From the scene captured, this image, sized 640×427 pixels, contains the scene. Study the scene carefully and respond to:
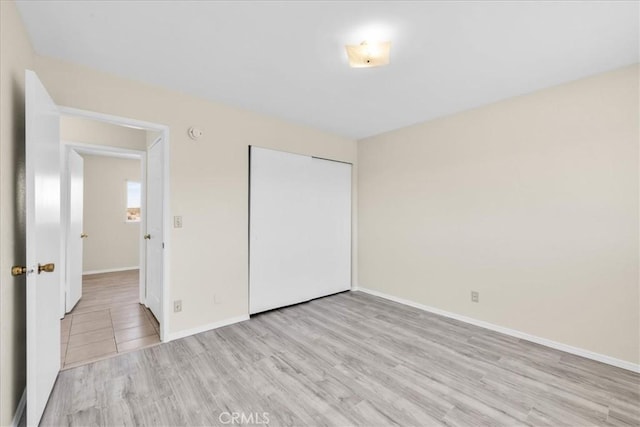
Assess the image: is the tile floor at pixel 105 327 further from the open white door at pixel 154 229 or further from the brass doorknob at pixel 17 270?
the brass doorknob at pixel 17 270

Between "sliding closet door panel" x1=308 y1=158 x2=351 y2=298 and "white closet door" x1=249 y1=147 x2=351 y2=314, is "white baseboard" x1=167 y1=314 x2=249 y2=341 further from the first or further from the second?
"sliding closet door panel" x1=308 y1=158 x2=351 y2=298

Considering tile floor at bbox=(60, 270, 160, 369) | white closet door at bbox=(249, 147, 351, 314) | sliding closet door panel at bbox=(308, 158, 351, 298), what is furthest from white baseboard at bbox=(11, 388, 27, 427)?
sliding closet door panel at bbox=(308, 158, 351, 298)

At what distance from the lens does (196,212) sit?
114 inches

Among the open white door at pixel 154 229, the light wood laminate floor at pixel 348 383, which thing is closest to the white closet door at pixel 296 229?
the light wood laminate floor at pixel 348 383

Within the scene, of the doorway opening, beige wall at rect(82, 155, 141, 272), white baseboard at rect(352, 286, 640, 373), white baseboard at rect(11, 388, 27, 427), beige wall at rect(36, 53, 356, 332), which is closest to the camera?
white baseboard at rect(11, 388, 27, 427)

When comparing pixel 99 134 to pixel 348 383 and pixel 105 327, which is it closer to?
pixel 105 327

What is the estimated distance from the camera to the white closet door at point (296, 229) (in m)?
3.41

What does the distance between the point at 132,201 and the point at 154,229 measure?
3.72 meters

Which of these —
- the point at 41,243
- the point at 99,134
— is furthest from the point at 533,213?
the point at 99,134

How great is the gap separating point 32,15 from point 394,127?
3548 millimetres

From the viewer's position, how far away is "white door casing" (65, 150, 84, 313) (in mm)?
3434

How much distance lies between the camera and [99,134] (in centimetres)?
367

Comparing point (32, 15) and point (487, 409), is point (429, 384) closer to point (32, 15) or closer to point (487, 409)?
point (487, 409)

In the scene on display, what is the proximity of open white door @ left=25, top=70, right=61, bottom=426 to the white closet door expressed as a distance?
1718 millimetres
